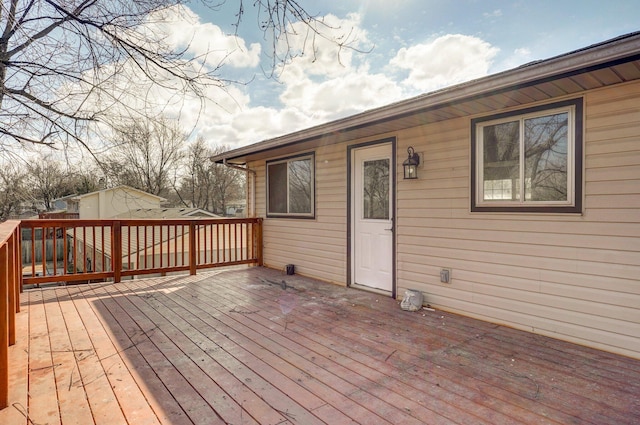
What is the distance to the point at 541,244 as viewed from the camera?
121 inches

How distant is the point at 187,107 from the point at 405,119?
7.18 ft

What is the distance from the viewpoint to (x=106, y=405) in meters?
1.98

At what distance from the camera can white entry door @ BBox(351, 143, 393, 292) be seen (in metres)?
4.37

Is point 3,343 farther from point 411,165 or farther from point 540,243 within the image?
point 540,243

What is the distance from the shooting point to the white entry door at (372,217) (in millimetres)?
4371

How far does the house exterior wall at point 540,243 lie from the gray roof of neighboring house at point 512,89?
18 cm

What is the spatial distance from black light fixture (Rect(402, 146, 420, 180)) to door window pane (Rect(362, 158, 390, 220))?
41 centimetres

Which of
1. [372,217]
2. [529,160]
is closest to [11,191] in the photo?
[372,217]

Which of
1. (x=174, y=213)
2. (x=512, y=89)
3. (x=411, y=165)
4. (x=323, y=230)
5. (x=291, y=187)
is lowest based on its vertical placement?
(x=323, y=230)

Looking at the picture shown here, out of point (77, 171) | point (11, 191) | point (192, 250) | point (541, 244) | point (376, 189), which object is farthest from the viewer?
point (192, 250)

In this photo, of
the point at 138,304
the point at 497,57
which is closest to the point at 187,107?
the point at 138,304

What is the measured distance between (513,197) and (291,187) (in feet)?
11.5

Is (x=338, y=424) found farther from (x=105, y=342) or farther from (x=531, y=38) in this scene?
(x=531, y=38)

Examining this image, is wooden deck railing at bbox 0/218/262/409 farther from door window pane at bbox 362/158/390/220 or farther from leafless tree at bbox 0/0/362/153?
door window pane at bbox 362/158/390/220
